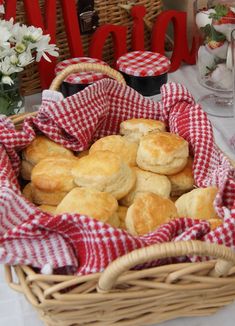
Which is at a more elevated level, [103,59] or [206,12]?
[206,12]

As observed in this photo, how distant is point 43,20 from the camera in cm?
112

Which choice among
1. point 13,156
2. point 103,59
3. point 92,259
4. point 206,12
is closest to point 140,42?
point 103,59

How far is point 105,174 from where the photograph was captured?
2.10 feet

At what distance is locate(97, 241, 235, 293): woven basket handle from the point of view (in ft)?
1.49

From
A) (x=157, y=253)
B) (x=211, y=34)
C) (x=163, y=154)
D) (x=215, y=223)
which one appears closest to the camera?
(x=157, y=253)

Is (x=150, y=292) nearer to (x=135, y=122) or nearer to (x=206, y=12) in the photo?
(x=135, y=122)

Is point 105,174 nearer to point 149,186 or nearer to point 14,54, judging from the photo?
point 149,186

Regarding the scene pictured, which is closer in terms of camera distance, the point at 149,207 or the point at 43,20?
the point at 149,207

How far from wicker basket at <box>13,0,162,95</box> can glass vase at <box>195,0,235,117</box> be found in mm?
184

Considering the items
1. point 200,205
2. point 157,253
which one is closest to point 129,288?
point 157,253

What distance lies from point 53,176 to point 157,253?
25 centimetres

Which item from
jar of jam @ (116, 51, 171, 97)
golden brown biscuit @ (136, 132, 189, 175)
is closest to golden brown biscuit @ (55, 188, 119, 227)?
golden brown biscuit @ (136, 132, 189, 175)

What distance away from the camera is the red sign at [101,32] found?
3.59ft

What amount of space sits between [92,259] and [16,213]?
135mm
